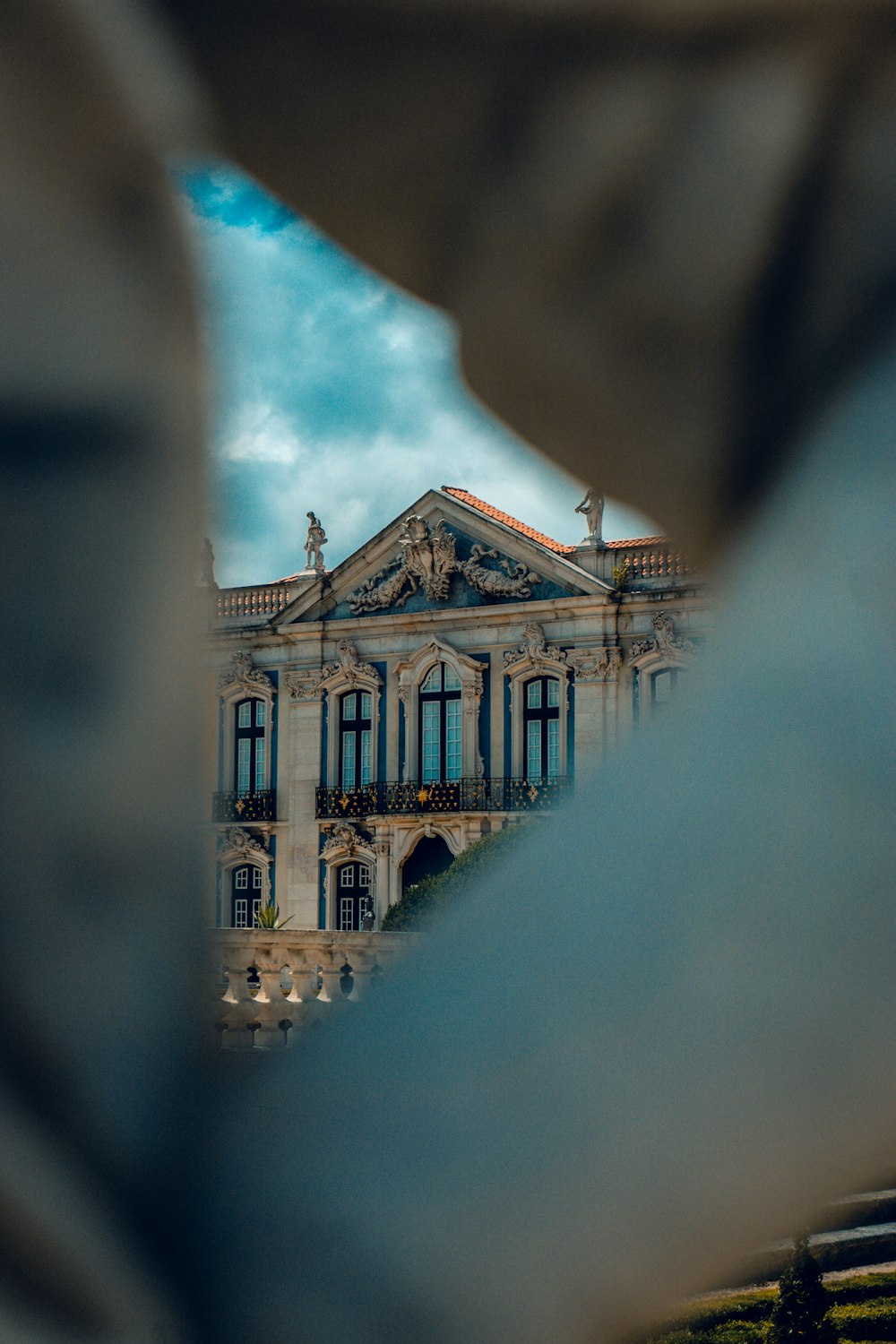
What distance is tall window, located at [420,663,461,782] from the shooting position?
20906 mm

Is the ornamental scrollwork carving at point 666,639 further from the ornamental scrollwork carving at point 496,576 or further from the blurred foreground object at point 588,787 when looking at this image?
the blurred foreground object at point 588,787

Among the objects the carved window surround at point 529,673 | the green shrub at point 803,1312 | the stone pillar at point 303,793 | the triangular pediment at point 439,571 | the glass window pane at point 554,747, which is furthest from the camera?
the stone pillar at point 303,793

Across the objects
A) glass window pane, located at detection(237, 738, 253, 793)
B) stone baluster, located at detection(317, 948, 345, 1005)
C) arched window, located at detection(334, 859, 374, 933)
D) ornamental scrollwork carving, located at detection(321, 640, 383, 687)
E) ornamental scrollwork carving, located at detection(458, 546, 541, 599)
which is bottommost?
arched window, located at detection(334, 859, 374, 933)

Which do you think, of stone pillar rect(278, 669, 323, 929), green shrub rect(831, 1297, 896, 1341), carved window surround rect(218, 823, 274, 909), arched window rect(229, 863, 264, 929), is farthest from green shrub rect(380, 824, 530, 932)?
arched window rect(229, 863, 264, 929)

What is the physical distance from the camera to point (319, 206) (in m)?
1.86

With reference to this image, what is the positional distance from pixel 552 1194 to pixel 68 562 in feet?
3.43

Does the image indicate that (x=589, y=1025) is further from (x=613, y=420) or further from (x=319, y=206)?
(x=319, y=206)

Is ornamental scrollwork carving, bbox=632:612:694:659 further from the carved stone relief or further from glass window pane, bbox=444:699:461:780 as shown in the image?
the carved stone relief

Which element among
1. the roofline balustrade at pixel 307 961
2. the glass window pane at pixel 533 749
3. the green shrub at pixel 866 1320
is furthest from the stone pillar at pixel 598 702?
the roofline balustrade at pixel 307 961

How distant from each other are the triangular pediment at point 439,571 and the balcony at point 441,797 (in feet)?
8.93

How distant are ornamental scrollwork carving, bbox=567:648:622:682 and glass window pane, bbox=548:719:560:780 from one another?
31.7 inches

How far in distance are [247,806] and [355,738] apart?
1991 mm

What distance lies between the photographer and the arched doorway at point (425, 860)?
20.7m

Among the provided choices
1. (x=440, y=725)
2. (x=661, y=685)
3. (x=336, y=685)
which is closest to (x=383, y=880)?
(x=440, y=725)
